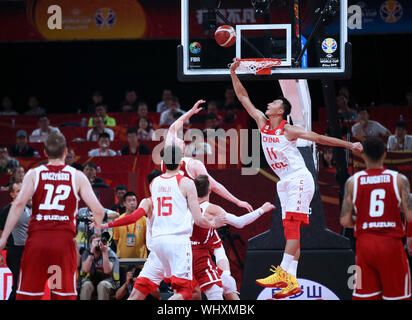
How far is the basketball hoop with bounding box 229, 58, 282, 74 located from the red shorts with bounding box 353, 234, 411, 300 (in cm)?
299

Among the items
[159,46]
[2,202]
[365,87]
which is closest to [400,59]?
[365,87]

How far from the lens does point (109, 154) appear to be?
1270cm

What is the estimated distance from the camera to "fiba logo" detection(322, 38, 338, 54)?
8539 millimetres

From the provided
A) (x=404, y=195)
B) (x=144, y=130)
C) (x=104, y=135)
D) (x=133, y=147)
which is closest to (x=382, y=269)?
(x=404, y=195)

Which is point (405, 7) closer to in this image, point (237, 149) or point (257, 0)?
point (237, 149)

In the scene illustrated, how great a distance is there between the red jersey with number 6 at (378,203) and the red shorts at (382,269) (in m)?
0.09

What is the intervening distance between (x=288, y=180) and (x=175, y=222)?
Answer: 165 centimetres

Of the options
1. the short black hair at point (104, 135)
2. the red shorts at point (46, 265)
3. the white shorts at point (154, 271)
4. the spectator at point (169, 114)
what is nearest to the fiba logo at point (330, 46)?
the white shorts at point (154, 271)

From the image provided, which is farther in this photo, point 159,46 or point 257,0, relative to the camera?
point 159,46

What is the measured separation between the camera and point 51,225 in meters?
6.43

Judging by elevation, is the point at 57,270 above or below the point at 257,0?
below

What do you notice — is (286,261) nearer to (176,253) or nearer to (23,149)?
(176,253)

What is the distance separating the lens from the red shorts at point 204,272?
314 inches

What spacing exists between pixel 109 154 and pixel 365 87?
8028 mm
